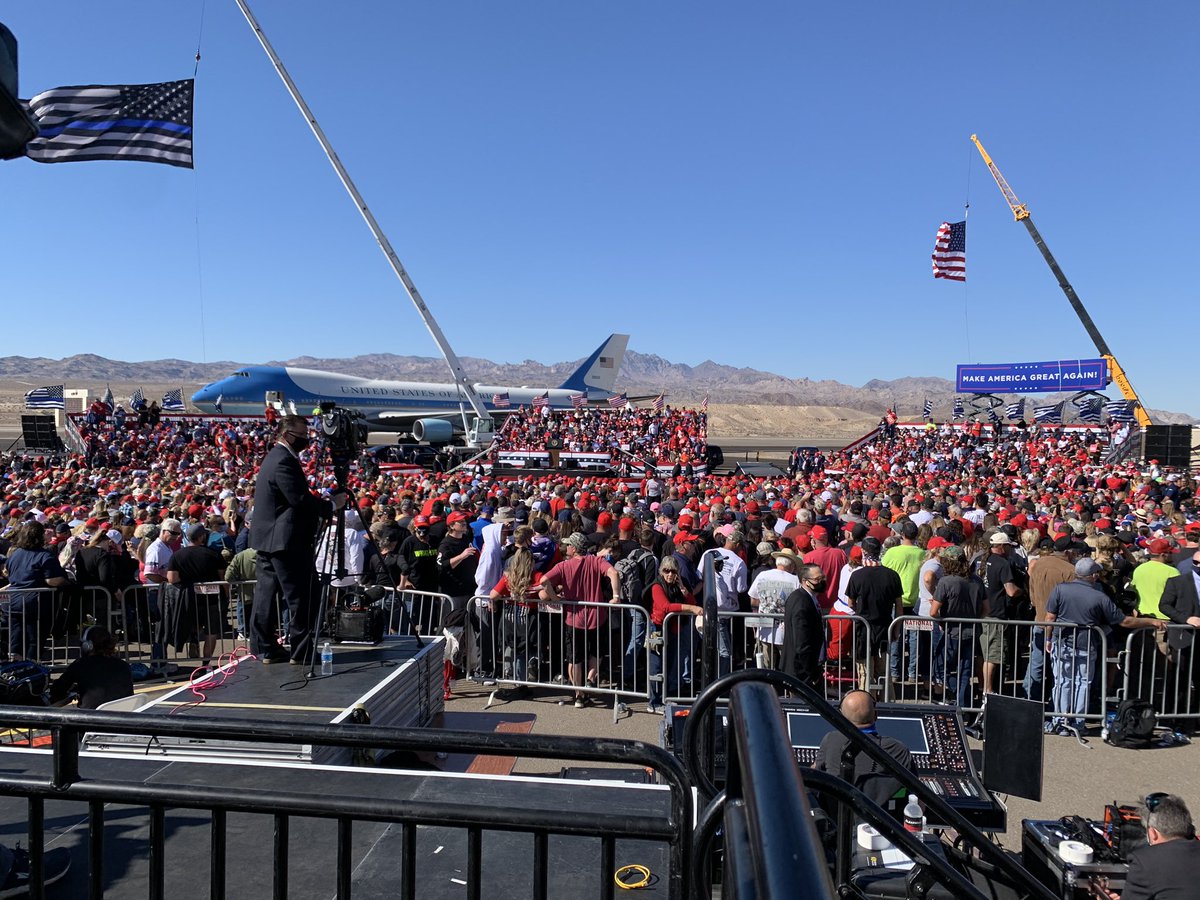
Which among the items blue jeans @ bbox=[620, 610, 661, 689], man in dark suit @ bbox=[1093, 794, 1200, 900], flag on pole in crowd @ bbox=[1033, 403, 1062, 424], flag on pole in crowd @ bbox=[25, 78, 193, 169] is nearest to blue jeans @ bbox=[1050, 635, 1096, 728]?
blue jeans @ bbox=[620, 610, 661, 689]

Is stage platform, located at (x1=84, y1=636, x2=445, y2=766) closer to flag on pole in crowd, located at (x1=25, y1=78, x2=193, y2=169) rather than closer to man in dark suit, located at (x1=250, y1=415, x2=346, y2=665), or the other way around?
man in dark suit, located at (x1=250, y1=415, x2=346, y2=665)

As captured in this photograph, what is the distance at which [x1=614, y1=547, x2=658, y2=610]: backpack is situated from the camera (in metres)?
8.47

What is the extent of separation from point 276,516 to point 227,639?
5803 millimetres

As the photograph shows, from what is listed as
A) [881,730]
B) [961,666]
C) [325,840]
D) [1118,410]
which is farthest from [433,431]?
[325,840]

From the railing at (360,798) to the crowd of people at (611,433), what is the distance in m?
31.0

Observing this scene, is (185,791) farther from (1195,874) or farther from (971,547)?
(971,547)

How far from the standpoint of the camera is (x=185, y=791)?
2.17 meters

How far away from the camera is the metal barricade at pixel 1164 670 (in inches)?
295

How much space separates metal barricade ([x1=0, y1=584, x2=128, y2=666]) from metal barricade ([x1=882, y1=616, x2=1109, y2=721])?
8435mm

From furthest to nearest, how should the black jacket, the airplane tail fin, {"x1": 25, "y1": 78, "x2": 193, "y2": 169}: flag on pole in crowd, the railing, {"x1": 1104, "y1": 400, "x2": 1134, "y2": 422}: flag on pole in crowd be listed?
1. the airplane tail fin
2. {"x1": 1104, "y1": 400, "x2": 1134, "y2": 422}: flag on pole in crowd
3. {"x1": 25, "y1": 78, "x2": 193, "y2": 169}: flag on pole in crowd
4. the black jacket
5. the railing

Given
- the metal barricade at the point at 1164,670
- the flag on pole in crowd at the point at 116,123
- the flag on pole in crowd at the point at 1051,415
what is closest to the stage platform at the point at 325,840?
the metal barricade at the point at 1164,670

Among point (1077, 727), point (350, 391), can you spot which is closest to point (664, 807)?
point (1077, 727)

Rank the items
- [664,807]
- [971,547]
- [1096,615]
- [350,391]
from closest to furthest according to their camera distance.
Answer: [664,807], [1096,615], [971,547], [350,391]

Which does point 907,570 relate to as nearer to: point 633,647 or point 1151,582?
point 1151,582
